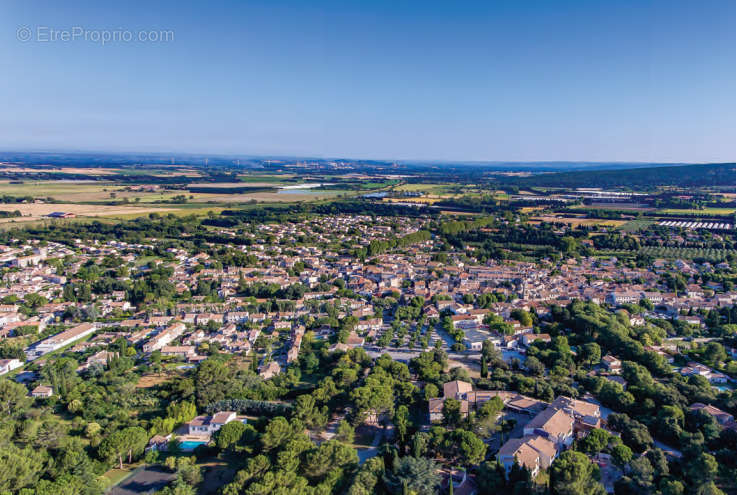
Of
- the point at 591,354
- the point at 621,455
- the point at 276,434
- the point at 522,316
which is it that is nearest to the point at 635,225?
the point at 522,316

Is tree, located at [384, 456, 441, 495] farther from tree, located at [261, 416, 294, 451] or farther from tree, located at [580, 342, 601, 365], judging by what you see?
tree, located at [580, 342, 601, 365]

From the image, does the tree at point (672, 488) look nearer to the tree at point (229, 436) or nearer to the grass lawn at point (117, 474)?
the tree at point (229, 436)

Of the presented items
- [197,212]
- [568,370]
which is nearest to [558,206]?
[197,212]

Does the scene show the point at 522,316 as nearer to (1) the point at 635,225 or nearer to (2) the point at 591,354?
(2) the point at 591,354

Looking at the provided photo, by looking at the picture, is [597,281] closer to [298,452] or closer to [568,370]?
[568,370]

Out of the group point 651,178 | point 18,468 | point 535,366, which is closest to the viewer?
point 18,468

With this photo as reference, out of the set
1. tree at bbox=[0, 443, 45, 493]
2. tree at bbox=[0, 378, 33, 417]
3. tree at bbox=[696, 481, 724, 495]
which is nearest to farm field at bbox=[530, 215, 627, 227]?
tree at bbox=[696, 481, 724, 495]
